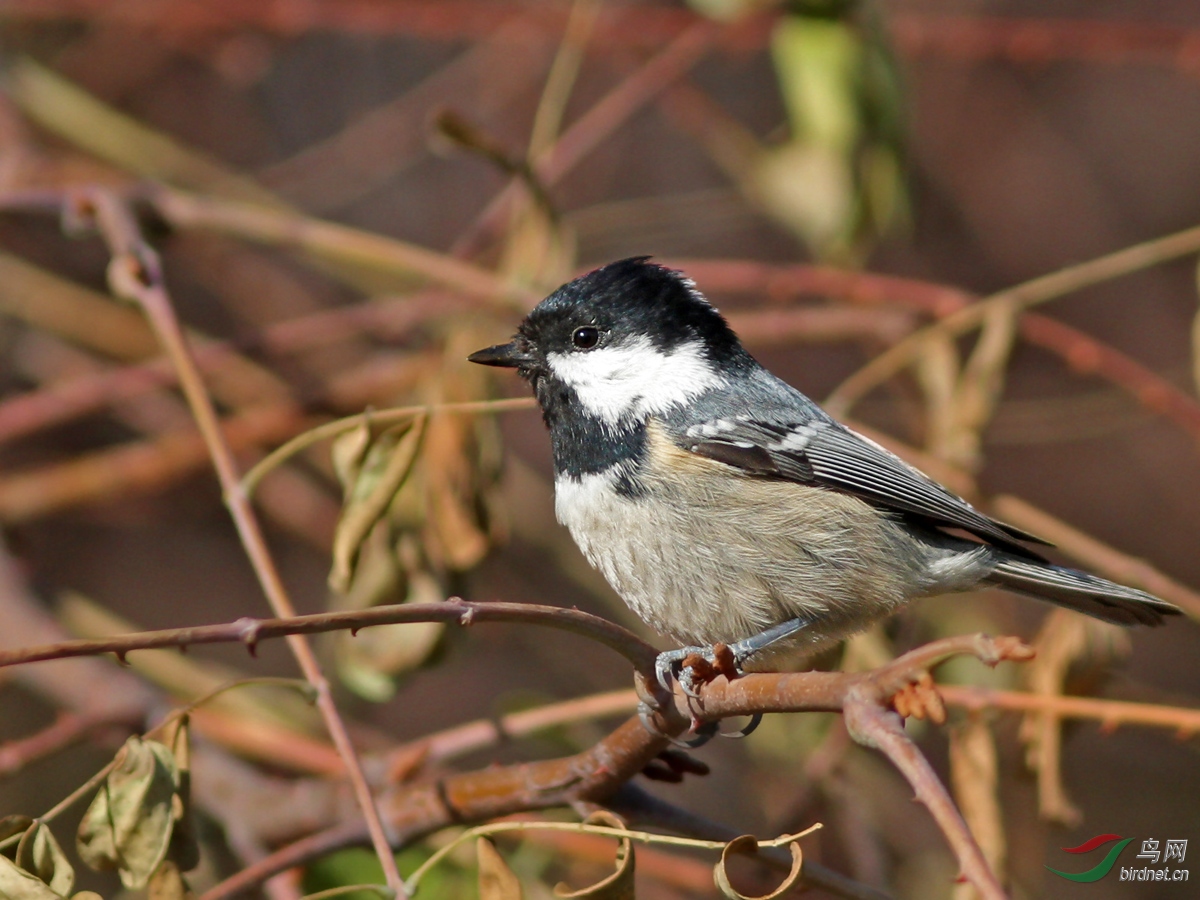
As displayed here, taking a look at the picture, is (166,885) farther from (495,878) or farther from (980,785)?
(980,785)

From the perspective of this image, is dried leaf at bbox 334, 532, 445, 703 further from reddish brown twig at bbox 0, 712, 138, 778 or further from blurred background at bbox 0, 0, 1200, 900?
reddish brown twig at bbox 0, 712, 138, 778

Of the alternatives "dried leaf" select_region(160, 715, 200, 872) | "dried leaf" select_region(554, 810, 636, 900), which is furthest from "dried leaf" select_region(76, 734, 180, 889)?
"dried leaf" select_region(554, 810, 636, 900)

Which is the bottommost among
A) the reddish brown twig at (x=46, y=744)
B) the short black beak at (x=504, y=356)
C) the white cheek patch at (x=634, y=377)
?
the reddish brown twig at (x=46, y=744)

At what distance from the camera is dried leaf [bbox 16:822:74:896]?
1.22 m

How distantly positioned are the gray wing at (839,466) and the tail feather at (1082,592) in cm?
5

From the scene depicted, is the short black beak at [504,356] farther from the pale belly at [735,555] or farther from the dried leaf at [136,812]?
the dried leaf at [136,812]

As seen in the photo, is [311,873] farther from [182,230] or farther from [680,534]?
[182,230]

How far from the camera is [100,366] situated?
3422mm

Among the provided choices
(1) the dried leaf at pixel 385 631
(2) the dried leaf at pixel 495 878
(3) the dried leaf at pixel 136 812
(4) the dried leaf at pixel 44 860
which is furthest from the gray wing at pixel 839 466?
(4) the dried leaf at pixel 44 860

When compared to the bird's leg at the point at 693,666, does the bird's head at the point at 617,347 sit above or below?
above

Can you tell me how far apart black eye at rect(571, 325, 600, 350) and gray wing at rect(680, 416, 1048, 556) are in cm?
28

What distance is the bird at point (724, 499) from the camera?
1.98m

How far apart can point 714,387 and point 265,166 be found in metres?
2.80

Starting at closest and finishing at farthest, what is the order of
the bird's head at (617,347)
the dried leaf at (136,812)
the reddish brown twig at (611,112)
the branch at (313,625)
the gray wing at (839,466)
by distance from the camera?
the branch at (313,625) → the dried leaf at (136,812) → the gray wing at (839,466) → the bird's head at (617,347) → the reddish brown twig at (611,112)
